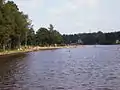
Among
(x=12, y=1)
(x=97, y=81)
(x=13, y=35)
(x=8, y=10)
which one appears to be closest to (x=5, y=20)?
(x=8, y=10)

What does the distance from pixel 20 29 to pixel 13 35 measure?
27.6 ft

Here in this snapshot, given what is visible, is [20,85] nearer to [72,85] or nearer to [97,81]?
[72,85]

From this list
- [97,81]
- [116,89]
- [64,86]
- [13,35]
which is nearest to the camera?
[116,89]

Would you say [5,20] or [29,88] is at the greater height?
[5,20]

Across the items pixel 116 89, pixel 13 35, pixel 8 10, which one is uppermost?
pixel 8 10

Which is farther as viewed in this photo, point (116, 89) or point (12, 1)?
point (12, 1)

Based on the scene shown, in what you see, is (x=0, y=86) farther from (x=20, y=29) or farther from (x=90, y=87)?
(x=20, y=29)

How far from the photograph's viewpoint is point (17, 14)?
129 metres

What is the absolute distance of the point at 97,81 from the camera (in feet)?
107

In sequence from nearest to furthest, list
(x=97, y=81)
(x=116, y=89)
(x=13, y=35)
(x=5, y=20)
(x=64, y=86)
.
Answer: (x=116, y=89) < (x=64, y=86) < (x=97, y=81) < (x=5, y=20) < (x=13, y=35)

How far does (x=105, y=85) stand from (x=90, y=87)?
1.75m

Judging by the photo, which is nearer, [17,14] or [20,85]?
[20,85]

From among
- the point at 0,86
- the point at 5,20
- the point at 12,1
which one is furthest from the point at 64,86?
the point at 12,1

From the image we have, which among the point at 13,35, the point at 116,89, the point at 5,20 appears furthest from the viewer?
the point at 13,35
